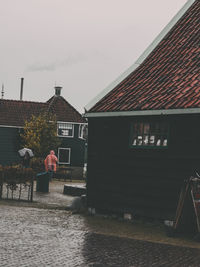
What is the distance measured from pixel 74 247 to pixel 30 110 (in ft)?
135

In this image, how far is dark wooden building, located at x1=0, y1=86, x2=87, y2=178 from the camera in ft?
154

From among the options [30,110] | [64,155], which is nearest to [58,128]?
[64,155]

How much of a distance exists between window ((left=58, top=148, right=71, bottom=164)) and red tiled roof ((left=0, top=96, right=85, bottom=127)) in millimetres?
3030

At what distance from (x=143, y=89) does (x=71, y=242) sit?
240 inches

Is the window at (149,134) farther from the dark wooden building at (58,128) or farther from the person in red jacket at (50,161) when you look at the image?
the dark wooden building at (58,128)

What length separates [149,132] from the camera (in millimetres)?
14023

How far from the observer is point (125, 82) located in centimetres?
1592

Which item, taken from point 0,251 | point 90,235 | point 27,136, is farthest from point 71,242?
point 27,136

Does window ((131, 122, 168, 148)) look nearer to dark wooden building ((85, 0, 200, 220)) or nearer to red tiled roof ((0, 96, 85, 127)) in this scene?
dark wooden building ((85, 0, 200, 220))

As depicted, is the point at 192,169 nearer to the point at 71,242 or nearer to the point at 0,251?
the point at 71,242

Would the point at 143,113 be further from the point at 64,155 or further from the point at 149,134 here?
the point at 64,155

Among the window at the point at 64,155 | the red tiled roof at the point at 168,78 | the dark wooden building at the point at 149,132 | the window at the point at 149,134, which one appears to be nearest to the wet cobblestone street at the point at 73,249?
the dark wooden building at the point at 149,132

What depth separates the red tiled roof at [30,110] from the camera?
48062 mm

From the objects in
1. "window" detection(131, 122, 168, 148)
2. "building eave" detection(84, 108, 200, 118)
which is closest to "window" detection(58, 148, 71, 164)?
"building eave" detection(84, 108, 200, 118)
